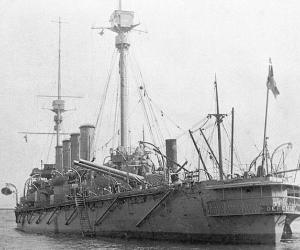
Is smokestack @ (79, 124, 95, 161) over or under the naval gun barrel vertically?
over

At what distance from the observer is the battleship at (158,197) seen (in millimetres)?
18719

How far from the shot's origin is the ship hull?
18.7m

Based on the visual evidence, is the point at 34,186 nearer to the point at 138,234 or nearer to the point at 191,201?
the point at 138,234

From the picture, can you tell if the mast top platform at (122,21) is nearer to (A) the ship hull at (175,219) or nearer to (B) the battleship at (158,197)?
(B) the battleship at (158,197)

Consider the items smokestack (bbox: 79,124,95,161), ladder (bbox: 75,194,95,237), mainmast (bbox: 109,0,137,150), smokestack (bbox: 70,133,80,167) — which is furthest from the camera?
smokestack (bbox: 70,133,80,167)

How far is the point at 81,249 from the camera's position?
19094 mm

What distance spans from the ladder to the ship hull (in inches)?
6.0

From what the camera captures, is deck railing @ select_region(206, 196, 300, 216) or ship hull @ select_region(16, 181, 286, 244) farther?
ship hull @ select_region(16, 181, 286, 244)

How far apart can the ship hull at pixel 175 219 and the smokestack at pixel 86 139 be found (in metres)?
5.79

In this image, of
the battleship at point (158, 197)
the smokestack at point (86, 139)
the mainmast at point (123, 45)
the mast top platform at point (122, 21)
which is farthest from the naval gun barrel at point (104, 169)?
the mast top platform at point (122, 21)

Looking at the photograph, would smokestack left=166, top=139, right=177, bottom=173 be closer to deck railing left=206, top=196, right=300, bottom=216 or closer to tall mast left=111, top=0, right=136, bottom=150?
tall mast left=111, top=0, right=136, bottom=150

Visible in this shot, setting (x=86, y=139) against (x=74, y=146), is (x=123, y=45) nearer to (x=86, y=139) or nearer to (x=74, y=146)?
(x=86, y=139)

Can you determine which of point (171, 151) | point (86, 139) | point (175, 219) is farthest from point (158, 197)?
point (86, 139)

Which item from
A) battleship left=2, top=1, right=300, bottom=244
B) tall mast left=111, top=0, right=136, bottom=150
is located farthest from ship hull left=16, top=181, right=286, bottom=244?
tall mast left=111, top=0, right=136, bottom=150
